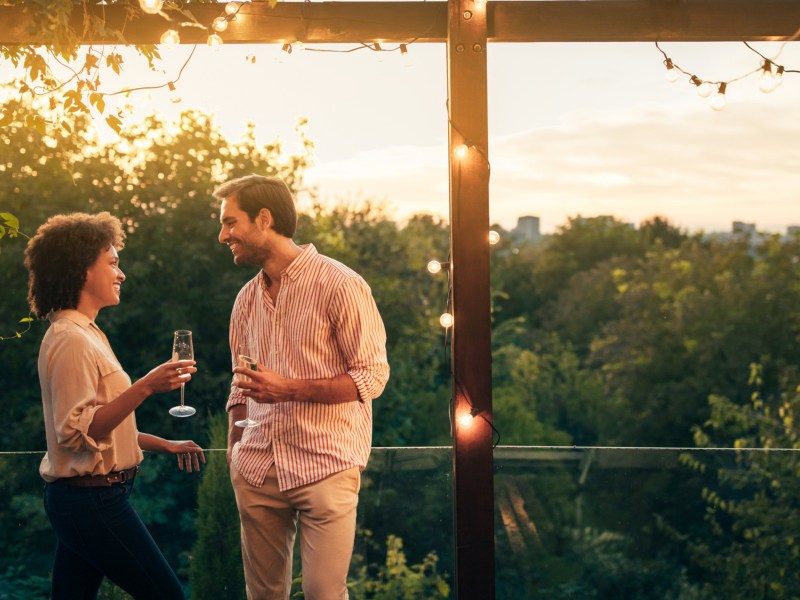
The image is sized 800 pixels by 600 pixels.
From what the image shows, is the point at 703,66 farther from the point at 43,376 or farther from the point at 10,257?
the point at 43,376

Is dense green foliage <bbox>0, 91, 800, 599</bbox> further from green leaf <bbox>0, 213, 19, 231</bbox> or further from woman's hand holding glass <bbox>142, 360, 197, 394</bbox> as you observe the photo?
woman's hand holding glass <bbox>142, 360, 197, 394</bbox>

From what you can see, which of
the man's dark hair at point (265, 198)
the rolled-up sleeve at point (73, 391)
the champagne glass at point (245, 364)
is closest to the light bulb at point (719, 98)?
the man's dark hair at point (265, 198)

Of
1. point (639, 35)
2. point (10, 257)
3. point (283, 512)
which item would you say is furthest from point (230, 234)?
point (10, 257)

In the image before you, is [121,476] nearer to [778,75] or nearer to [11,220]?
[11,220]

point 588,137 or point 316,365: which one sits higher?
point 588,137

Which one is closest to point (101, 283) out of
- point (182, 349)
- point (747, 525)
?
point (182, 349)

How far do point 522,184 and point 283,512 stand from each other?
19.4 meters

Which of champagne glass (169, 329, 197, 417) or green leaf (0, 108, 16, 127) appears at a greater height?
green leaf (0, 108, 16, 127)

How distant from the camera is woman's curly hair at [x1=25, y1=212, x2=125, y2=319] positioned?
7.70 feet

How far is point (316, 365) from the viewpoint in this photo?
2.39m

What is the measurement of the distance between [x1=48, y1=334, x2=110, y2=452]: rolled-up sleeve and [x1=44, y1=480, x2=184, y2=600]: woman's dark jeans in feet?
0.42

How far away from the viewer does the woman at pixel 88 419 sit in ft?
7.29

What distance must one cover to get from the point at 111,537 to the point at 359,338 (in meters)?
0.75

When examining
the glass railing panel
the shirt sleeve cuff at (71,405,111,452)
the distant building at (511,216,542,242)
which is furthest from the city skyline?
the shirt sleeve cuff at (71,405,111,452)
